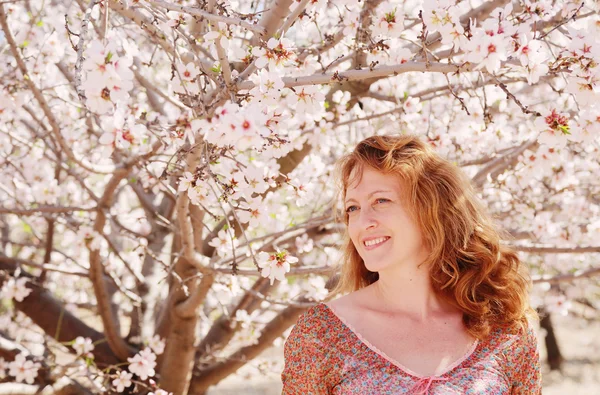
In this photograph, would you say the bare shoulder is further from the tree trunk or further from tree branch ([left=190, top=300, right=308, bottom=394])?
the tree trunk

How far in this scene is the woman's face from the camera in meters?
2.04

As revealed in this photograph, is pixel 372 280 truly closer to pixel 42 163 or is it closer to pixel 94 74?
pixel 94 74

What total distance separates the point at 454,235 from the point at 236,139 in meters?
1.12

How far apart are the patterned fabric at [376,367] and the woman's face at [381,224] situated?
24 centimetres

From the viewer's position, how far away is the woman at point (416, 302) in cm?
197

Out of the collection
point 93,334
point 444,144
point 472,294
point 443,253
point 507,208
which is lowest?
point 93,334

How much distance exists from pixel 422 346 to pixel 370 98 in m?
1.94

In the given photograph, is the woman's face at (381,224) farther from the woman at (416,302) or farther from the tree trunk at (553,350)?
the tree trunk at (553,350)

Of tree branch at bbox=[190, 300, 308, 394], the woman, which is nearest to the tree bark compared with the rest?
tree branch at bbox=[190, 300, 308, 394]

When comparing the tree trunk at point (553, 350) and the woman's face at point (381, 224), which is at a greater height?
the woman's face at point (381, 224)

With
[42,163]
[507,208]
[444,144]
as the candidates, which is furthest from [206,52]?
[507,208]

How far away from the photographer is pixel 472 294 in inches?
86.7

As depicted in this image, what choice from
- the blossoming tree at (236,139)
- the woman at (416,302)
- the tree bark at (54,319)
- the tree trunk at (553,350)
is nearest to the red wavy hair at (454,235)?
the woman at (416,302)

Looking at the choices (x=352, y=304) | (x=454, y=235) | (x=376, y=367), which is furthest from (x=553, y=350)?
(x=376, y=367)
